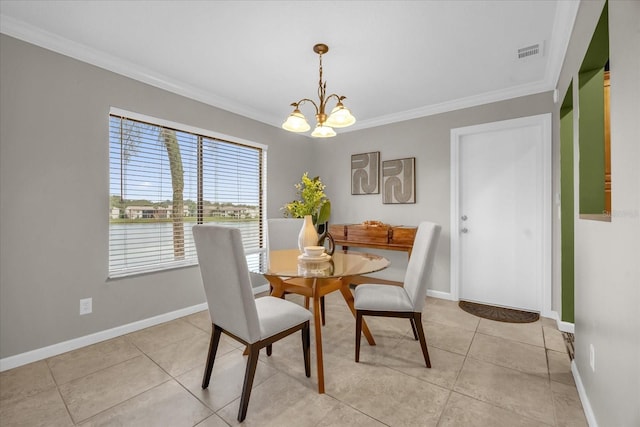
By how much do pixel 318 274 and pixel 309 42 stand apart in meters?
1.79

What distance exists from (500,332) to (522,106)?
2.35 meters

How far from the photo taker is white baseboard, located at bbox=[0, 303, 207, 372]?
2014 mm

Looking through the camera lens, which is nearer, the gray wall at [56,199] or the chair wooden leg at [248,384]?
the chair wooden leg at [248,384]

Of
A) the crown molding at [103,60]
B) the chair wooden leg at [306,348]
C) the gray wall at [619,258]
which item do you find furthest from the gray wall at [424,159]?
the chair wooden leg at [306,348]

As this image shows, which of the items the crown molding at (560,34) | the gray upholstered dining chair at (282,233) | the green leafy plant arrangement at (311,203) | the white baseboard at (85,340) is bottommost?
the white baseboard at (85,340)

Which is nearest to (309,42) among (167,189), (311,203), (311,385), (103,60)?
(311,203)

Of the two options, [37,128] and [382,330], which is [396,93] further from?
[37,128]

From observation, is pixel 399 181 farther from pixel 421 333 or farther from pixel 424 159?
pixel 421 333

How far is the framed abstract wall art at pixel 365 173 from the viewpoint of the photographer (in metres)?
4.06

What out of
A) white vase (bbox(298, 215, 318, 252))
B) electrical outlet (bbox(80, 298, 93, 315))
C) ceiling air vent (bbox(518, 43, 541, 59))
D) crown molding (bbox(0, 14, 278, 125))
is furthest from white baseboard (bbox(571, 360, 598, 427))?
crown molding (bbox(0, 14, 278, 125))

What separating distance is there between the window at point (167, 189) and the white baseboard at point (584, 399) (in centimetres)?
324

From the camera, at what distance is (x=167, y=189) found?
2.94 meters

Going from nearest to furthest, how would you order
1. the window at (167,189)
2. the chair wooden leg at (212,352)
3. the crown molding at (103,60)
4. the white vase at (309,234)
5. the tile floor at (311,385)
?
the tile floor at (311,385) < the chair wooden leg at (212,352) < the crown molding at (103,60) < the white vase at (309,234) < the window at (167,189)

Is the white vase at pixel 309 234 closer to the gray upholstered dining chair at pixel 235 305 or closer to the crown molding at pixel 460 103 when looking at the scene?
the gray upholstered dining chair at pixel 235 305
